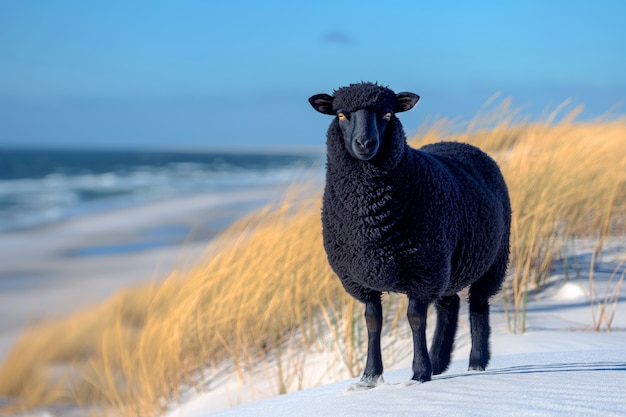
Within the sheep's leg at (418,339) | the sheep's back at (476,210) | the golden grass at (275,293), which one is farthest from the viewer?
the golden grass at (275,293)

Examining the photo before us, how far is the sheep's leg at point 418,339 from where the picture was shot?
249 centimetres

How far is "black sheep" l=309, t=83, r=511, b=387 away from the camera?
2.37 meters

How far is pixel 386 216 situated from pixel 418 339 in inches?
17.7

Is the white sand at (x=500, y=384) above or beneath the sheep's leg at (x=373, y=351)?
beneath

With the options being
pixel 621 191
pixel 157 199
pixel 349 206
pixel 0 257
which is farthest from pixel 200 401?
pixel 157 199

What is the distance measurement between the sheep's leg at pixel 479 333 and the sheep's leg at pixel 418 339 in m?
0.46

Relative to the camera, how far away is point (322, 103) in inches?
96.3

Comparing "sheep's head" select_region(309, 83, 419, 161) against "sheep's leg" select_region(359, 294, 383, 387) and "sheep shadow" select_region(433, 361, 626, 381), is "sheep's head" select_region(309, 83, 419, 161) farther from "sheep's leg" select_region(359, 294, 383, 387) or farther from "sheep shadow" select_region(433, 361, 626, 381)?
"sheep shadow" select_region(433, 361, 626, 381)

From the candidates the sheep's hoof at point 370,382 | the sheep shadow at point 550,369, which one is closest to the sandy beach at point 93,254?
the sheep shadow at point 550,369

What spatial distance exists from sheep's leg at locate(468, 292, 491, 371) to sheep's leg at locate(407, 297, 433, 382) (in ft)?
1.52

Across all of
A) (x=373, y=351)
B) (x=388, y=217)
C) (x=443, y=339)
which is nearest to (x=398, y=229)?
(x=388, y=217)

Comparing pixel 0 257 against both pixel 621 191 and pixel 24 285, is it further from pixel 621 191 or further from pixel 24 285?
pixel 621 191

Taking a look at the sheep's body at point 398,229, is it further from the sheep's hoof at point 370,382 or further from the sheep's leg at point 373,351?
the sheep's hoof at point 370,382

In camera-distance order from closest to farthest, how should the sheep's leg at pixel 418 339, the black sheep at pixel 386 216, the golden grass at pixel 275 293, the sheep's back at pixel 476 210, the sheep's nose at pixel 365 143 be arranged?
the sheep's nose at pixel 365 143, the black sheep at pixel 386 216, the sheep's leg at pixel 418 339, the sheep's back at pixel 476 210, the golden grass at pixel 275 293
